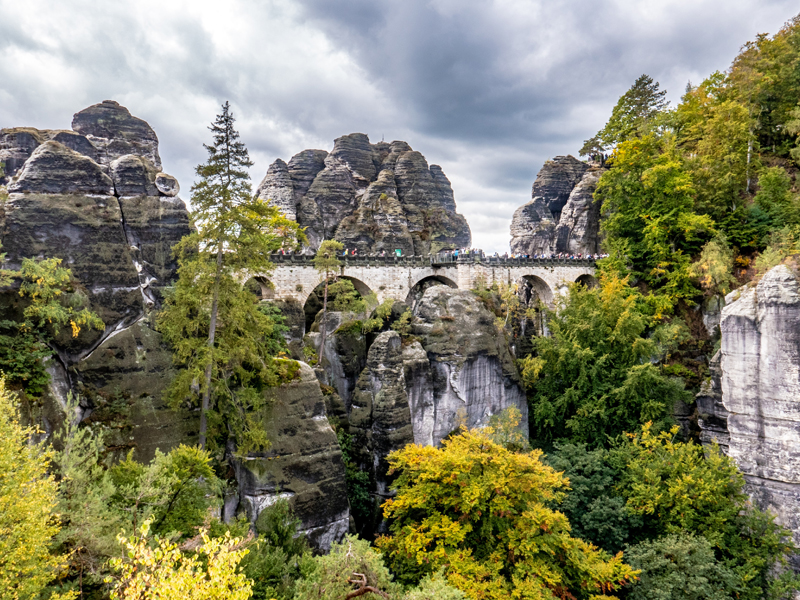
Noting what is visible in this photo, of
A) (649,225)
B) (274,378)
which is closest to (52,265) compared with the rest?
(274,378)

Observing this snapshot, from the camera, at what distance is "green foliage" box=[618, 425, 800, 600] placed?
13.9 metres

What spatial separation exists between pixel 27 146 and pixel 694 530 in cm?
2916

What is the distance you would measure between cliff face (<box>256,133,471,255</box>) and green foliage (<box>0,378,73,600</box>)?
29142 millimetres

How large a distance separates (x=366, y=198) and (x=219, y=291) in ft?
84.9

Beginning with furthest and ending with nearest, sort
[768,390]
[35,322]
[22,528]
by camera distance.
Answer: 1. [768,390]
2. [35,322]
3. [22,528]

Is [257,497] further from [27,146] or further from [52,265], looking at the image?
[27,146]

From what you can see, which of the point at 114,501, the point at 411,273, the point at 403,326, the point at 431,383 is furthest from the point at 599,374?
the point at 114,501

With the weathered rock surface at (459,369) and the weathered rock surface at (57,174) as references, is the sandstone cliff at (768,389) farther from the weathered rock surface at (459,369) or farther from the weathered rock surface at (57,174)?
the weathered rock surface at (57,174)

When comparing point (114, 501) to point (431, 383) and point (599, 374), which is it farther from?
point (599, 374)

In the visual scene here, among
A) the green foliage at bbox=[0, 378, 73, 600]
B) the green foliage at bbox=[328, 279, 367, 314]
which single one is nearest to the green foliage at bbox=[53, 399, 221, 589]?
the green foliage at bbox=[0, 378, 73, 600]

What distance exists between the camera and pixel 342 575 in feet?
25.4

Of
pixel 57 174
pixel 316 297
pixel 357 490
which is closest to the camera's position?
pixel 57 174

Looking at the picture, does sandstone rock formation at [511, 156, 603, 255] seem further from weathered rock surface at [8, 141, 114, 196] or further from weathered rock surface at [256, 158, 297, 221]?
weathered rock surface at [8, 141, 114, 196]

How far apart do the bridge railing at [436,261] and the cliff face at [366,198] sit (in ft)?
22.1
